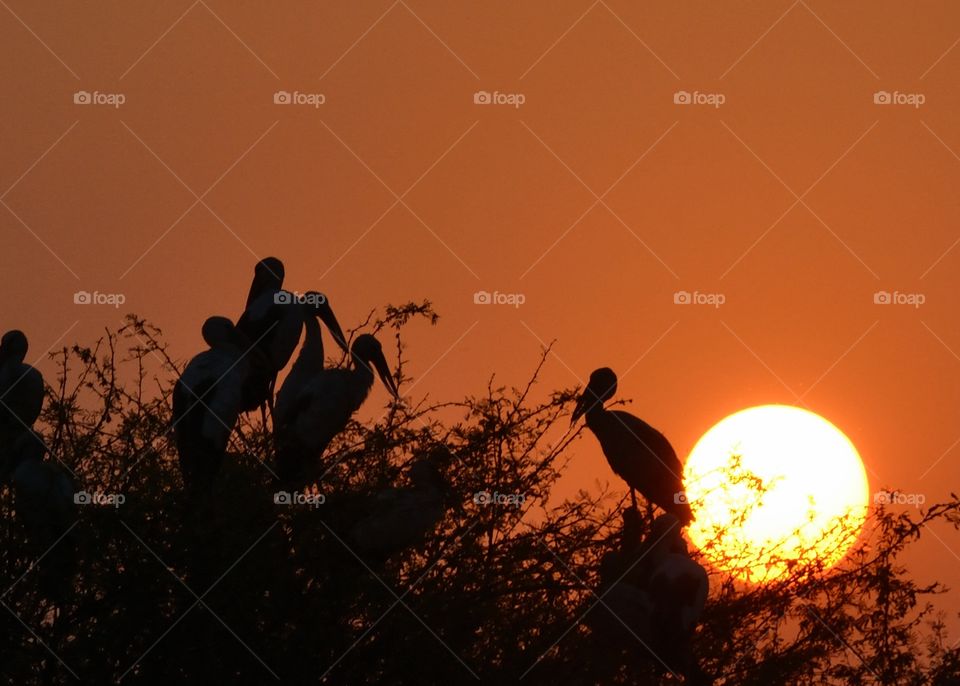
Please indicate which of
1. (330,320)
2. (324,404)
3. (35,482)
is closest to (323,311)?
(330,320)

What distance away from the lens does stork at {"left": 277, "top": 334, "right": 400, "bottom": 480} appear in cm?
908

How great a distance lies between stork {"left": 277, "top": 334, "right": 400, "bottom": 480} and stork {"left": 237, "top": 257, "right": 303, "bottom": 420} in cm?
50

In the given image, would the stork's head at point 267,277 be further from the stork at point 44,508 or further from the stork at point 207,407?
the stork at point 44,508

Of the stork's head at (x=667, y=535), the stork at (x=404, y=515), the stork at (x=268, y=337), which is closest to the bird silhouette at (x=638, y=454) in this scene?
the stork's head at (x=667, y=535)

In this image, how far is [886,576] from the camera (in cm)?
886

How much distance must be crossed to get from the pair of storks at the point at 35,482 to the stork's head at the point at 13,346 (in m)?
0.53

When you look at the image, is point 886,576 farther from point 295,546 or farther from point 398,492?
point 295,546

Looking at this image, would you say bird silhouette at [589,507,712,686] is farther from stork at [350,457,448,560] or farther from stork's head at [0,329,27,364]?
stork's head at [0,329,27,364]

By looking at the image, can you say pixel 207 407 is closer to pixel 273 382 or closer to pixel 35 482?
pixel 35 482

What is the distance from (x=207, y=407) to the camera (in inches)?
372

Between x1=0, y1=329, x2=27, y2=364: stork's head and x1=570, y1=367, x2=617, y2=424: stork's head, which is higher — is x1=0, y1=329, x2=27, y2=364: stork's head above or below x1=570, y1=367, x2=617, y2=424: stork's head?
below

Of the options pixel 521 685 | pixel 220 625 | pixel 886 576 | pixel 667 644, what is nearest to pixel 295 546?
pixel 220 625

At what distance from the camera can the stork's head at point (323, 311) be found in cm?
1133

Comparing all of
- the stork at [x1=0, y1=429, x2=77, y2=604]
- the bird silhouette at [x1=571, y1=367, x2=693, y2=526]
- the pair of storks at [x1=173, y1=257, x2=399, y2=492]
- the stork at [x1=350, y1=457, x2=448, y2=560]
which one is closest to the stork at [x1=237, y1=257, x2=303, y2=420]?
the pair of storks at [x1=173, y1=257, x2=399, y2=492]
